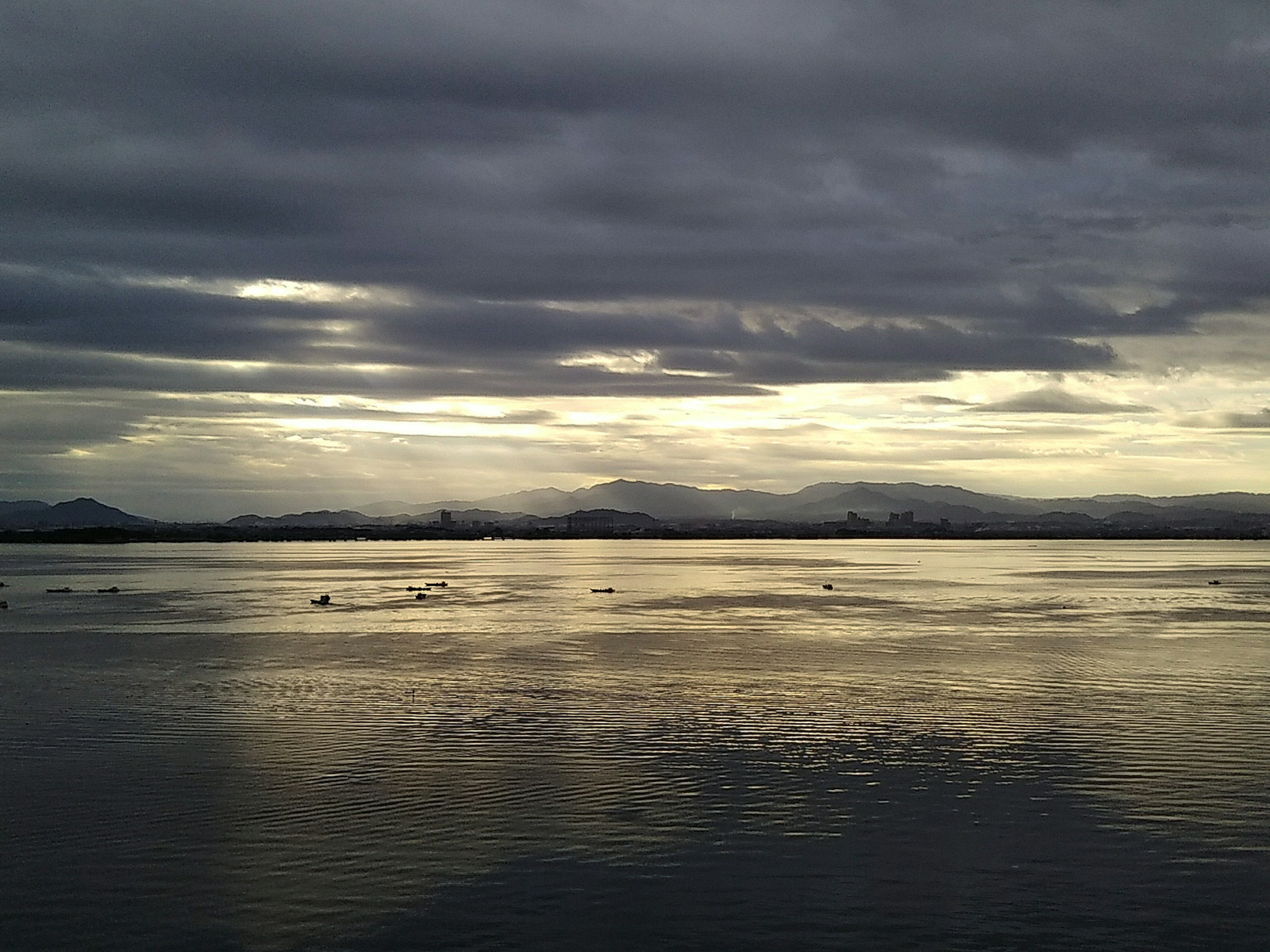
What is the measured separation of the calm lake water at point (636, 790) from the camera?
13.6m

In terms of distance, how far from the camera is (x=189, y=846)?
1622cm

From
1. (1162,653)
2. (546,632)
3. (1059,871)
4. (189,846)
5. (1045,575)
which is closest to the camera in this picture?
(1059,871)

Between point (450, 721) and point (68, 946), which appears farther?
point (450, 721)

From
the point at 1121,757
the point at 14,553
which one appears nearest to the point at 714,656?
the point at 1121,757

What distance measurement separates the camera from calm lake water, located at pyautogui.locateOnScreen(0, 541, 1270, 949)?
44.7 feet

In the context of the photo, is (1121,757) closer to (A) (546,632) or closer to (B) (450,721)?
(B) (450,721)

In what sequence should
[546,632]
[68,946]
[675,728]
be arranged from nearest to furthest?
[68,946] < [675,728] < [546,632]

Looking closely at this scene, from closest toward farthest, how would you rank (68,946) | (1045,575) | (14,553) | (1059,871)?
1. (68,946)
2. (1059,871)
3. (1045,575)
4. (14,553)

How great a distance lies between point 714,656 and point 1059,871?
21634mm

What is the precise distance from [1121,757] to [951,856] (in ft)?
23.0

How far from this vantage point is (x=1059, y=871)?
15.1 m

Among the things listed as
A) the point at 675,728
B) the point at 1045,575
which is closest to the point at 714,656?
the point at 675,728

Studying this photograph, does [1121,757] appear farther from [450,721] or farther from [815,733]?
[450,721]

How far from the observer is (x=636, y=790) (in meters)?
18.9
